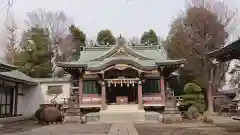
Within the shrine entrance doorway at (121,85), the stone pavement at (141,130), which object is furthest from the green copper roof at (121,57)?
the stone pavement at (141,130)

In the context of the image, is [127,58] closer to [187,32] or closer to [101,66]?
[101,66]

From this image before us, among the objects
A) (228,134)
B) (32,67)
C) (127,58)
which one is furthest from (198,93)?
(32,67)

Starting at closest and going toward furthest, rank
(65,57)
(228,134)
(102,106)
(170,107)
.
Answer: (228,134), (170,107), (102,106), (65,57)

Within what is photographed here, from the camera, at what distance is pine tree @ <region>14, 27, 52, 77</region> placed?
31.9m

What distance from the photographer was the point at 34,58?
32.4 m

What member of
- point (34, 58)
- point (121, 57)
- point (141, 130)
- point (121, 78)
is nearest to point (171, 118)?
point (121, 78)

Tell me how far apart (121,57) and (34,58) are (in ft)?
45.7

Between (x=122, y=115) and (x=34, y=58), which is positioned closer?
(x=122, y=115)

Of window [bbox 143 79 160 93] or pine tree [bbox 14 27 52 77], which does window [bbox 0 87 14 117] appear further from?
window [bbox 143 79 160 93]

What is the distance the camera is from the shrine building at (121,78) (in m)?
23.5

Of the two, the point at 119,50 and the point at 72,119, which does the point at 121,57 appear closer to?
the point at 119,50

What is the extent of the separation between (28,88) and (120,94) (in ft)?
30.9

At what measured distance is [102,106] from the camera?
74.9ft

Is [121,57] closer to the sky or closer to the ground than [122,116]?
closer to the sky
